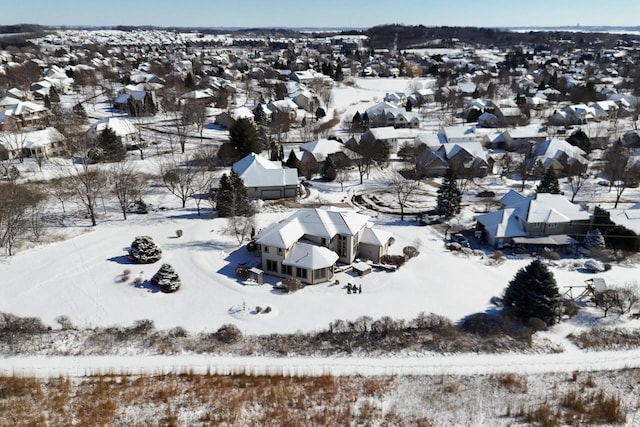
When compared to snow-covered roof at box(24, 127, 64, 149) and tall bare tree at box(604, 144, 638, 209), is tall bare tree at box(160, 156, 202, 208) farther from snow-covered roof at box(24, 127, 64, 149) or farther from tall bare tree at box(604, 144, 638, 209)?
tall bare tree at box(604, 144, 638, 209)

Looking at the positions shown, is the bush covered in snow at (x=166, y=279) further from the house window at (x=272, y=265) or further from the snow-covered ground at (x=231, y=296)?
the house window at (x=272, y=265)

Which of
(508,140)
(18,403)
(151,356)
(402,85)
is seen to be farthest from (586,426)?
(402,85)

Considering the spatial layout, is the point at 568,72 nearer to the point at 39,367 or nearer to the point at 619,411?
the point at 619,411

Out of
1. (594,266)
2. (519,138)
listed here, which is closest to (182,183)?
(594,266)

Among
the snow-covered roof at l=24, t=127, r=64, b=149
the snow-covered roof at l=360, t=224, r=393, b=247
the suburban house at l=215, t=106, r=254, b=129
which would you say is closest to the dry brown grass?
the snow-covered roof at l=360, t=224, r=393, b=247

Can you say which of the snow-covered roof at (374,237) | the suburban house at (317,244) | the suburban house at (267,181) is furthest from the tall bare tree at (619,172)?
the suburban house at (267,181)

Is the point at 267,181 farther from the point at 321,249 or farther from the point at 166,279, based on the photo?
the point at 166,279
